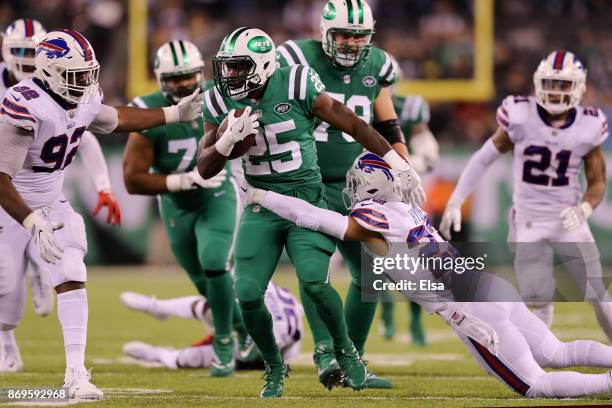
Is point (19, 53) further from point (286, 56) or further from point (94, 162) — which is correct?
point (286, 56)

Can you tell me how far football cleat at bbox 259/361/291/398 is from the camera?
5555 mm

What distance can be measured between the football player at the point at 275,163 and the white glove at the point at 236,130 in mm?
80

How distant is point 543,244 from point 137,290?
5.45 m

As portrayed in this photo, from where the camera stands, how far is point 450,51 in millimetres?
13656

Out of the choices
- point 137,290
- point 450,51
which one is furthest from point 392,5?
point 137,290

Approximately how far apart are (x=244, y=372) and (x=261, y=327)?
1.50 meters

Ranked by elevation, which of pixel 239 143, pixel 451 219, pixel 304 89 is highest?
pixel 304 89

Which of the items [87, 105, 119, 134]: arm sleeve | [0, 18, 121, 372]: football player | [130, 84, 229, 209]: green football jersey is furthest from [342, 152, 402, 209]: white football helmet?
[0, 18, 121, 372]: football player

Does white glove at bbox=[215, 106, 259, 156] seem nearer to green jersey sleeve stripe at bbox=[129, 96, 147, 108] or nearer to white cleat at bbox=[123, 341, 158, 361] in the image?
green jersey sleeve stripe at bbox=[129, 96, 147, 108]

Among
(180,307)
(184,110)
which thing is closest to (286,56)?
(184,110)

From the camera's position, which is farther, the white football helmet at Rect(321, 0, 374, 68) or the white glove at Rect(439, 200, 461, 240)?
the white glove at Rect(439, 200, 461, 240)

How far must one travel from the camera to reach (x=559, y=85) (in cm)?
662

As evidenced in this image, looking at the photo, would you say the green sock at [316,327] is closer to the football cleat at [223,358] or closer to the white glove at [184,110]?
the football cleat at [223,358]

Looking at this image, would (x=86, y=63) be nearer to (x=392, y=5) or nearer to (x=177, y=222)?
(x=177, y=222)
